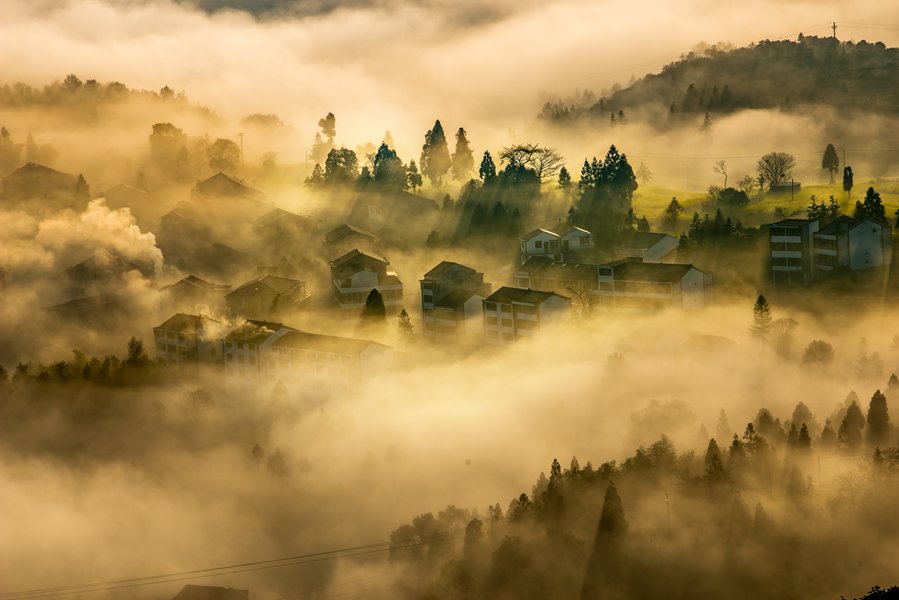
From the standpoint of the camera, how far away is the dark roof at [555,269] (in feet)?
286

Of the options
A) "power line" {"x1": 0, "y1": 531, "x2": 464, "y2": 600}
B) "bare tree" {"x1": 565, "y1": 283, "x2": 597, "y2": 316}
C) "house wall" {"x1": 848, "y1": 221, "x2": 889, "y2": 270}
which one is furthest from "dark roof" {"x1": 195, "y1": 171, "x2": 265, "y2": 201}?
"house wall" {"x1": 848, "y1": 221, "x2": 889, "y2": 270}

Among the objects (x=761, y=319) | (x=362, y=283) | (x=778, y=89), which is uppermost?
(x=778, y=89)

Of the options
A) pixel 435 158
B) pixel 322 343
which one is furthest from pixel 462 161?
pixel 322 343

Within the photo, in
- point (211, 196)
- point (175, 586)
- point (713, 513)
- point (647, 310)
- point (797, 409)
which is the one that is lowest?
point (175, 586)

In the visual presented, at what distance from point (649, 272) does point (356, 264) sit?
76.7 ft

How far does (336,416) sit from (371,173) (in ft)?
149

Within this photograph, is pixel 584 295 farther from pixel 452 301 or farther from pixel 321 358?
pixel 321 358

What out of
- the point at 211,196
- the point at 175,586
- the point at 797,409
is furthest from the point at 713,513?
the point at 211,196

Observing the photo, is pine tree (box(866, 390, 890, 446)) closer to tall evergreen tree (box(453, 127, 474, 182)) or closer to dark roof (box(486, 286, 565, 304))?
dark roof (box(486, 286, 565, 304))

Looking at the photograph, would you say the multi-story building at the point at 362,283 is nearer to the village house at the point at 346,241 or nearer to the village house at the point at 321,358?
the village house at the point at 321,358

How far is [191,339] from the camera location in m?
88.6

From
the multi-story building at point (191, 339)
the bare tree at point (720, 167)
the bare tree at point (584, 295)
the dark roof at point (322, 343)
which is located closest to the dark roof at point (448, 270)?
the bare tree at point (584, 295)

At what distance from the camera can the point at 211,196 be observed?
109 metres

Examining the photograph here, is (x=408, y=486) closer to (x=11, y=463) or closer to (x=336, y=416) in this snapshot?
(x=336, y=416)
